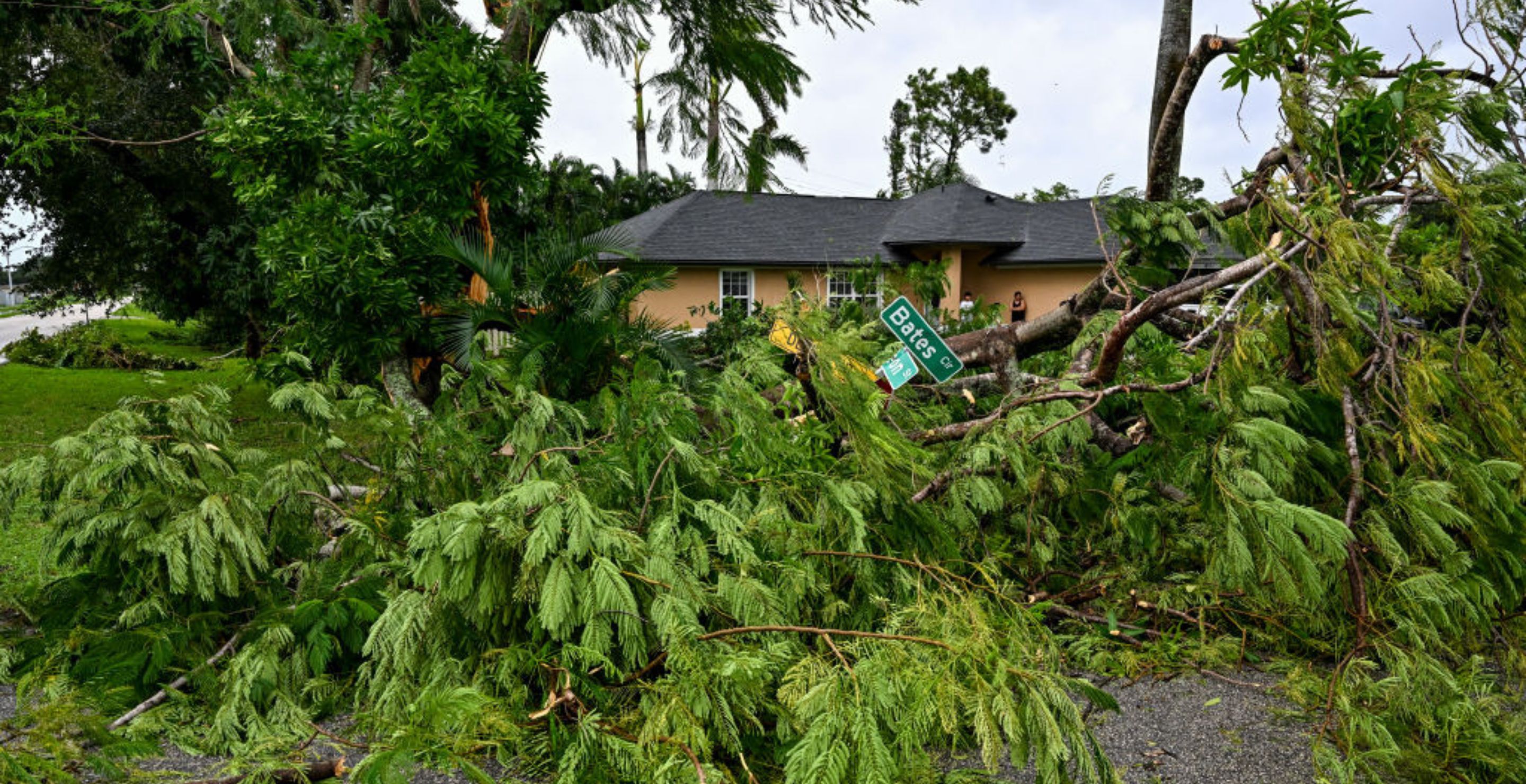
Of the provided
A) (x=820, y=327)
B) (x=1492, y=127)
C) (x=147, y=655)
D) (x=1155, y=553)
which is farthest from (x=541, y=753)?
(x=1492, y=127)

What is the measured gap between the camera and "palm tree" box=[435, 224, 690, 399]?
16.4 ft

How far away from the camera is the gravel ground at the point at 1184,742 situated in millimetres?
2490

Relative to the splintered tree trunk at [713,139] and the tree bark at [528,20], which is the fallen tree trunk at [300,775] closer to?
the tree bark at [528,20]

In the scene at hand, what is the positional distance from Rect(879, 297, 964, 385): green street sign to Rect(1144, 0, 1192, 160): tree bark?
13.3 ft

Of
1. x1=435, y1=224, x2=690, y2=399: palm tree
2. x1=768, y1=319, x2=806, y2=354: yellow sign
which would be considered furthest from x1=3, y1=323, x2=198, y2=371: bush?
x1=768, y1=319, x2=806, y2=354: yellow sign

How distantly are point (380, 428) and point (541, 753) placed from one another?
1533mm

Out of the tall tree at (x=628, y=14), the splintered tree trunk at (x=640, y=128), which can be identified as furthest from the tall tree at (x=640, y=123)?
the tall tree at (x=628, y=14)

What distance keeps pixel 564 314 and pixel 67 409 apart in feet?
30.5

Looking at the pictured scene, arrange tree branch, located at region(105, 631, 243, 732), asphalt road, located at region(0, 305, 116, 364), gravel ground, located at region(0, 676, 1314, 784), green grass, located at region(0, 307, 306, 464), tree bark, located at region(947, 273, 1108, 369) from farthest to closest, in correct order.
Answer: asphalt road, located at region(0, 305, 116, 364), green grass, located at region(0, 307, 306, 464), tree bark, located at region(947, 273, 1108, 369), tree branch, located at region(105, 631, 243, 732), gravel ground, located at region(0, 676, 1314, 784)

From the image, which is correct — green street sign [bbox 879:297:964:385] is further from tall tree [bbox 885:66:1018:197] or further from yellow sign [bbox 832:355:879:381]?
tall tree [bbox 885:66:1018:197]

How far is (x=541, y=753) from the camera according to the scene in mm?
2453

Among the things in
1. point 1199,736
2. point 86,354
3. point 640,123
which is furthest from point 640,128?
point 1199,736

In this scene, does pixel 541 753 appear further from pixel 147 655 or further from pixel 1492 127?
pixel 1492 127

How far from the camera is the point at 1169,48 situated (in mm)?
7160
